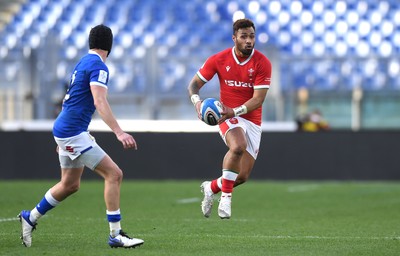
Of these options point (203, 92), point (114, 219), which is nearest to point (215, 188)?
point (114, 219)

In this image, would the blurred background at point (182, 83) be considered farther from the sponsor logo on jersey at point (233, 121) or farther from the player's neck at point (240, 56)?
the player's neck at point (240, 56)

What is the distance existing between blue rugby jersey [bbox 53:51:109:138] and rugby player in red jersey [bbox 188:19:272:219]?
7.16ft

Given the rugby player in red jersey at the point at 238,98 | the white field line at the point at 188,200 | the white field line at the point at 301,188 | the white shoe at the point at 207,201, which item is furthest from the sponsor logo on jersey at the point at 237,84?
the white field line at the point at 301,188

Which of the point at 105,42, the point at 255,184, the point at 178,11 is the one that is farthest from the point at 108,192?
Answer: the point at 178,11

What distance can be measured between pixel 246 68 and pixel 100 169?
2839 millimetres

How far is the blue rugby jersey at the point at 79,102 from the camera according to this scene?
833cm

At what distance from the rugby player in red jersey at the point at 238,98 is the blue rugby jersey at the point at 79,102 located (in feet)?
7.16

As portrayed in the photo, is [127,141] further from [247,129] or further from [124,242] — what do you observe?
[247,129]

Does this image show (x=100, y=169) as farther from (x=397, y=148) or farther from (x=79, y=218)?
(x=397, y=148)

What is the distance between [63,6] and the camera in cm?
3925

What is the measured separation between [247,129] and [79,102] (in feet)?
9.64

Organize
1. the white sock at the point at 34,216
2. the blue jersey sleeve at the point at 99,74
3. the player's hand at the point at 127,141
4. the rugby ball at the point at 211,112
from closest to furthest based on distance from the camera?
the player's hand at the point at 127,141
the blue jersey sleeve at the point at 99,74
the white sock at the point at 34,216
the rugby ball at the point at 211,112

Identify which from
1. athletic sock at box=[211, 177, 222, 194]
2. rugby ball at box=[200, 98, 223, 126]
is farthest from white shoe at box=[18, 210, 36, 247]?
athletic sock at box=[211, 177, 222, 194]

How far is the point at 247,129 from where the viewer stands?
1089 cm
